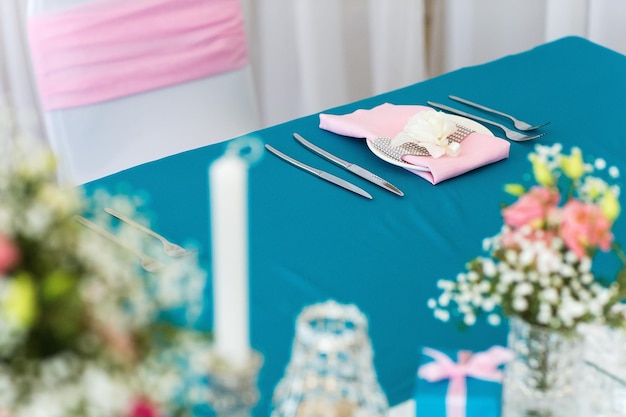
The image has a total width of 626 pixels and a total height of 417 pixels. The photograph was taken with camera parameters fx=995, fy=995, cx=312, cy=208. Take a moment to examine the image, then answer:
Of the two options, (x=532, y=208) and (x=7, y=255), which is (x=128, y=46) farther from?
(x=7, y=255)

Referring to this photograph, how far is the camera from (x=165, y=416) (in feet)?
2.00

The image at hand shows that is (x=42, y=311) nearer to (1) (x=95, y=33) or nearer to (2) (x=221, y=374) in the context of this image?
(2) (x=221, y=374)

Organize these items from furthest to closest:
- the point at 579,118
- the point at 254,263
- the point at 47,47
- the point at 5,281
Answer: the point at 47,47
the point at 579,118
the point at 254,263
the point at 5,281

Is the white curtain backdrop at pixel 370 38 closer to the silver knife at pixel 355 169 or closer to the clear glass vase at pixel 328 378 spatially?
the silver knife at pixel 355 169

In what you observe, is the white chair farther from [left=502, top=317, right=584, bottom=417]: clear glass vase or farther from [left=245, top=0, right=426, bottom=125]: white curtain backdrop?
[left=502, top=317, right=584, bottom=417]: clear glass vase

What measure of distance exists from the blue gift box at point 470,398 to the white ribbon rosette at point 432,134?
0.63 metres

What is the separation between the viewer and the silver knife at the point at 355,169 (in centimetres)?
140

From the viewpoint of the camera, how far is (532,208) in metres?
Result: 0.81

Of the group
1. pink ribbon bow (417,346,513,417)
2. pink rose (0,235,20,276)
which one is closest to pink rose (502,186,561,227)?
pink ribbon bow (417,346,513,417)

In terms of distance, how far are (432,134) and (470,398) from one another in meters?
0.67

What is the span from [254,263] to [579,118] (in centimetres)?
67

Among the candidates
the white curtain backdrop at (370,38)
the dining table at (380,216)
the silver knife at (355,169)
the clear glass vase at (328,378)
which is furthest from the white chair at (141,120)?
the clear glass vase at (328,378)

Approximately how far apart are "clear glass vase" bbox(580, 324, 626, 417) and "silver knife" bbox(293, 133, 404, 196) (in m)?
0.52

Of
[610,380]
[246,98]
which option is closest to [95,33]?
[246,98]
